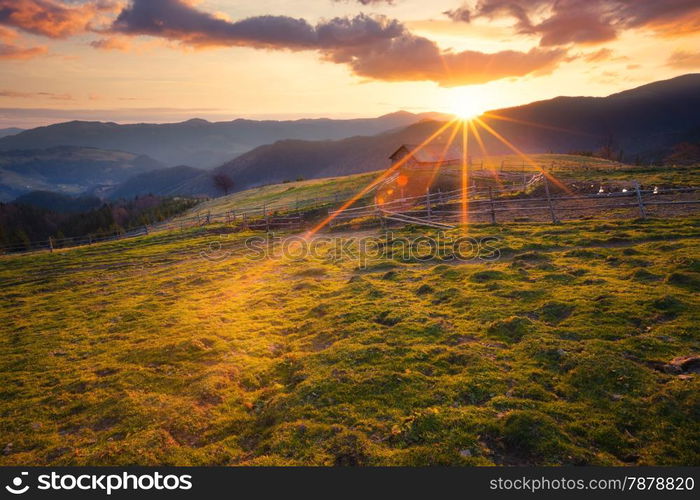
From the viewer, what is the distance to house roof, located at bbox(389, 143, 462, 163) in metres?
58.2

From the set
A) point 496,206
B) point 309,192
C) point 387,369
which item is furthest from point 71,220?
point 387,369

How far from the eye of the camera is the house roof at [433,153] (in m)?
58.2

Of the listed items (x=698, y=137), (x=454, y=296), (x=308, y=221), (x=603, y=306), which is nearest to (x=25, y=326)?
(x=454, y=296)

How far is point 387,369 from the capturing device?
846cm

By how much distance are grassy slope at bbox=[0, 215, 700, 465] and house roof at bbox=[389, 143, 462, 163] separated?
43574mm

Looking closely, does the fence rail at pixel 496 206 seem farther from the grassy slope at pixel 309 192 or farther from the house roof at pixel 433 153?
the house roof at pixel 433 153

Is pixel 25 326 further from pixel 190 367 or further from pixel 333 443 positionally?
pixel 333 443

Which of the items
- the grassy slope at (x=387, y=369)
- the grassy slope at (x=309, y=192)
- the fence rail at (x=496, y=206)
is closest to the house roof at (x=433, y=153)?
the grassy slope at (x=309, y=192)

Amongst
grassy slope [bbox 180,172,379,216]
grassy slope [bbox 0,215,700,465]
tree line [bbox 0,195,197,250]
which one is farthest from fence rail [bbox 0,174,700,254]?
tree line [bbox 0,195,197,250]

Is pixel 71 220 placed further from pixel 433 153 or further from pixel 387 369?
pixel 387 369

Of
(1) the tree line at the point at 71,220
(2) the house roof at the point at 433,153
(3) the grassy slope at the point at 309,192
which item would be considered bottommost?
(1) the tree line at the point at 71,220

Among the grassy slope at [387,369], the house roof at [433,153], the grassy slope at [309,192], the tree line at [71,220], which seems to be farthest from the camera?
the tree line at [71,220]

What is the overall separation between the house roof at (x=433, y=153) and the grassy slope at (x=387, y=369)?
4357 cm

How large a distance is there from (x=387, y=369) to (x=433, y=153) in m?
56.6
